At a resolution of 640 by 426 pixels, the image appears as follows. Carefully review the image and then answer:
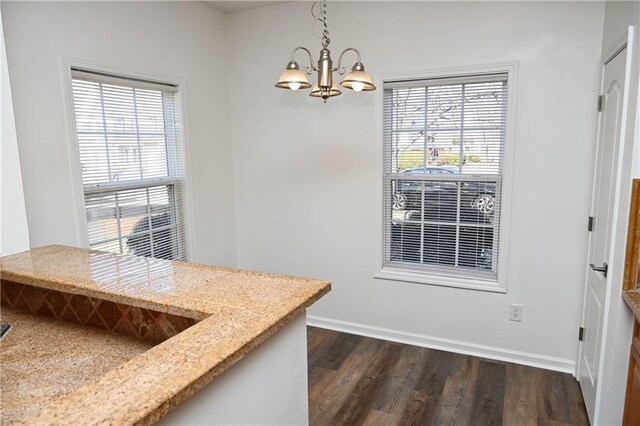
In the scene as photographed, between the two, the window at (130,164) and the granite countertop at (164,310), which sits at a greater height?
the window at (130,164)

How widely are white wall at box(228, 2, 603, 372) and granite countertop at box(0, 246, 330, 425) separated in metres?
2.05

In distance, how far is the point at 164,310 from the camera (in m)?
1.23

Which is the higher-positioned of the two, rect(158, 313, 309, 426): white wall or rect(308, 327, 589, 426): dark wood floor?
rect(158, 313, 309, 426): white wall

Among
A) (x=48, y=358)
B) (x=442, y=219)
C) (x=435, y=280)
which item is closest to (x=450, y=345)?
(x=435, y=280)

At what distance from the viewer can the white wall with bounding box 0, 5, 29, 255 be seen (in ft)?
7.01

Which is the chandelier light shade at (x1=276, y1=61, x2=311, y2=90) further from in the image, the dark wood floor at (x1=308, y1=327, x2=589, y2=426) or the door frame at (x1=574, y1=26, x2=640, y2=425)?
the dark wood floor at (x1=308, y1=327, x2=589, y2=426)

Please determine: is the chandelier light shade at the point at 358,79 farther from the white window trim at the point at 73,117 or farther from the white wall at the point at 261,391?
the white window trim at the point at 73,117

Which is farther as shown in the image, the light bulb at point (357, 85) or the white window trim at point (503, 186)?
the white window trim at point (503, 186)

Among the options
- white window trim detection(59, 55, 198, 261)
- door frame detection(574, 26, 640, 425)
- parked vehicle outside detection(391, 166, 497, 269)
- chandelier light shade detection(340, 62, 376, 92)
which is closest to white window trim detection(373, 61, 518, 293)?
parked vehicle outside detection(391, 166, 497, 269)

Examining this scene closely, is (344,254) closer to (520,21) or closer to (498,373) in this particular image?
(498,373)

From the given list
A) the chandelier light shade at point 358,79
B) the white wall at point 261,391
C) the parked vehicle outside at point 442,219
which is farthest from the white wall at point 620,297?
the white wall at point 261,391

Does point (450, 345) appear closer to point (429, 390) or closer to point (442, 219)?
point (429, 390)

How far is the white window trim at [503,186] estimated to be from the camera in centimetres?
287


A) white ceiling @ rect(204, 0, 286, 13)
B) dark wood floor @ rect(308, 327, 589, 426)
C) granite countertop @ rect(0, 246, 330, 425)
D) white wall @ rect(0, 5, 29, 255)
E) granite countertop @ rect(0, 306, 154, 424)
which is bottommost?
dark wood floor @ rect(308, 327, 589, 426)
